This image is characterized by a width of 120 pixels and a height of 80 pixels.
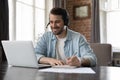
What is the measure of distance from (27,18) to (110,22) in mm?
2133

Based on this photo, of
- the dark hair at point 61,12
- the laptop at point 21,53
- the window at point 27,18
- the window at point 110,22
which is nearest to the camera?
the laptop at point 21,53

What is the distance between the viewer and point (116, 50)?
5.56m

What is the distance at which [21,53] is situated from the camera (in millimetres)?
1796

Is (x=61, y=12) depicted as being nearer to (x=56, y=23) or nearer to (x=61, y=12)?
(x=61, y=12)

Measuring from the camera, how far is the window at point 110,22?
5.68 m

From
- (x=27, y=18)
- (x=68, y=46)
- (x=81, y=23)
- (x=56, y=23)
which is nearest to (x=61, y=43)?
(x=68, y=46)

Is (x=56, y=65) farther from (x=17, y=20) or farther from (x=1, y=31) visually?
(x=17, y=20)

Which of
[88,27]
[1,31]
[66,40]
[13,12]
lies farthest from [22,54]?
[88,27]

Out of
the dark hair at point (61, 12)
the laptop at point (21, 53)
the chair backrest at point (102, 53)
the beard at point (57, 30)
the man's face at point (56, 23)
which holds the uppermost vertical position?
the dark hair at point (61, 12)

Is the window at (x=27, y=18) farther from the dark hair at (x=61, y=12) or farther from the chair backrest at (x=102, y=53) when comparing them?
the dark hair at (x=61, y=12)

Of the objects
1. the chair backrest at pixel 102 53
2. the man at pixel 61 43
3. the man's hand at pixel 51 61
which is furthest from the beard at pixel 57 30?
the chair backrest at pixel 102 53

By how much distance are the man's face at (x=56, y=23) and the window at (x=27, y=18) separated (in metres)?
2.32

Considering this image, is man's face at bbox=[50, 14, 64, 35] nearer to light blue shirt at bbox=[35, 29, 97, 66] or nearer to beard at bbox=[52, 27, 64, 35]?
beard at bbox=[52, 27, 64, 35]

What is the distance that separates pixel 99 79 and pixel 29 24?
4.03m
